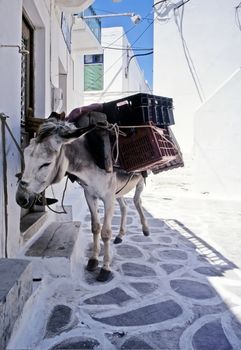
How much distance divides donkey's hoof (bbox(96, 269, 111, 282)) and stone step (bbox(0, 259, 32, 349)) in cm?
102

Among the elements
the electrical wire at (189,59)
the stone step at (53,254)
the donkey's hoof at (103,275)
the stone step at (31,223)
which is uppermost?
the electrical wire at (189,59)

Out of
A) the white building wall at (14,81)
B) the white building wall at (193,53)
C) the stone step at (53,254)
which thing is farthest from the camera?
the white building wall at (193,53)

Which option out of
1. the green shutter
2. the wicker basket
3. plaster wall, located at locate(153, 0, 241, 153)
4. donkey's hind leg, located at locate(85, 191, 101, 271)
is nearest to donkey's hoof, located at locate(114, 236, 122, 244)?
donkey's hind leg, located at locate(85, 191, 101, 271)

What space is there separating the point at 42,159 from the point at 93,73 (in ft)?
60.6

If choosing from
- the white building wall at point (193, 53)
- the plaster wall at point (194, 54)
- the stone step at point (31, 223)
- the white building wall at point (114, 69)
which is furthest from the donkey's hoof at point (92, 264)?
the white building wall at point (114, 69)

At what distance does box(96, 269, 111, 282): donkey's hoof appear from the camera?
309 cm

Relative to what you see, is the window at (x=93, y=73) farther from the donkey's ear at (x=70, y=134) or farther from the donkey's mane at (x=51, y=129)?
the donkey's ear at (x=70, y=134)

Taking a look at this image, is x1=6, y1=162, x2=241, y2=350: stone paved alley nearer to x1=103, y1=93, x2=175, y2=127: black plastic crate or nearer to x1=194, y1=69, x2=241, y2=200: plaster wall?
x1=103, y1=93, x2=175, y2=127: black plastic crate

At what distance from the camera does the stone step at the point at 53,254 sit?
2967 millimetres

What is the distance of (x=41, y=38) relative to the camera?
164 inches

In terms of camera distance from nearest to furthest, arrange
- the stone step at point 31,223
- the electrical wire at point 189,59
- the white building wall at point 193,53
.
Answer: the stone step at point 31,223 < the white building wall at point 193,53 < the electrical wire at point 189,59

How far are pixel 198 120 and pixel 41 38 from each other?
6.80 meters

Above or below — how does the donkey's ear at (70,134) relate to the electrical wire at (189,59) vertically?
below

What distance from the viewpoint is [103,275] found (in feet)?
10.3
